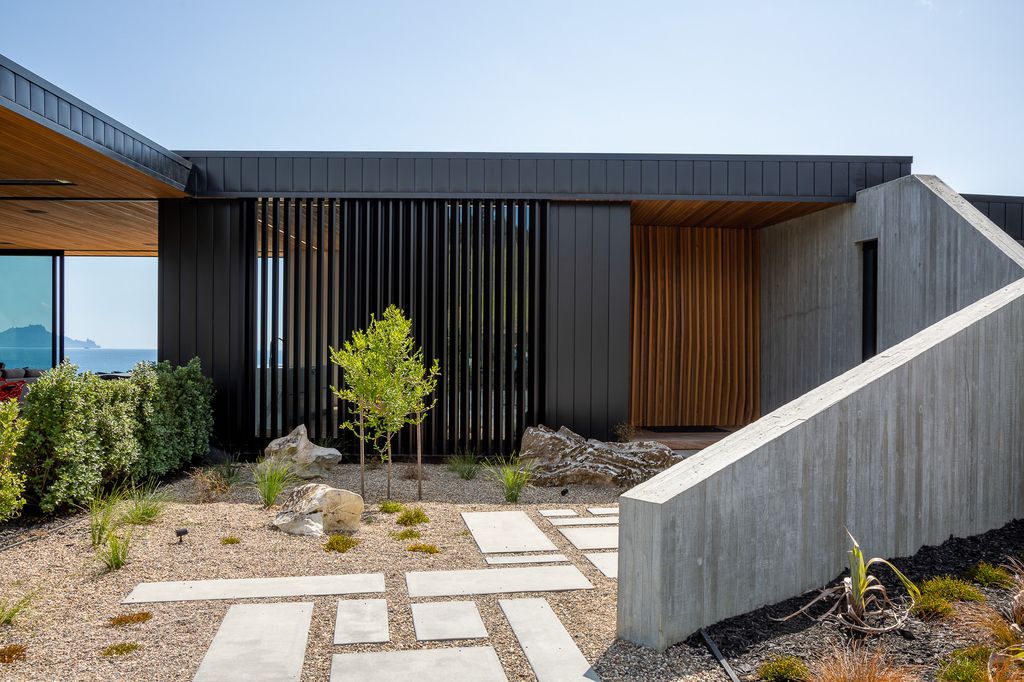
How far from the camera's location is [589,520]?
16.6 feet

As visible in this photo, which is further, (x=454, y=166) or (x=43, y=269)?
(x=43, y=269)

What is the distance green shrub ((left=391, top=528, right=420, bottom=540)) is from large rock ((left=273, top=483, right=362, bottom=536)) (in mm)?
328

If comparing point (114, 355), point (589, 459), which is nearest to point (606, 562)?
point (589, 459)

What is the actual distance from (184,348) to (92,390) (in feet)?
7.88

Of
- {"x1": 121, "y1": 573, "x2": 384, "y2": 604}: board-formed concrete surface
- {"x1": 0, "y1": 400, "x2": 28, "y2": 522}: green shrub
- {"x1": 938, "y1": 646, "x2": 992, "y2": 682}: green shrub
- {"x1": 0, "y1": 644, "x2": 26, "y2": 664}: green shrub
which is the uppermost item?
{"x1": 0, "y1": 400, "x2": 28, "y2": 522}: green shrub

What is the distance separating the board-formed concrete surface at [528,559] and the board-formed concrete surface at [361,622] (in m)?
0.87

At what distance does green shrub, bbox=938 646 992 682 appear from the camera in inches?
94.6

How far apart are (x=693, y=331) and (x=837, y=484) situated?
666cm

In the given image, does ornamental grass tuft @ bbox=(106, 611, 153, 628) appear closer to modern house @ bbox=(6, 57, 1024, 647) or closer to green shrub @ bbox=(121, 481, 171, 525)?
green shrub @ bbox=(121, 481, 171, 525)

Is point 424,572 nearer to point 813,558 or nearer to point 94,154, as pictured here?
point 813,558

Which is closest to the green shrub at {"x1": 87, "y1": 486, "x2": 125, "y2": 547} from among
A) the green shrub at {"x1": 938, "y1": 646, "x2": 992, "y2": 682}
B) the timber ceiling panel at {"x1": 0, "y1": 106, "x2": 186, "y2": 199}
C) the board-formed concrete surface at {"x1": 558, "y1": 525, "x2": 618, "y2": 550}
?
the timber ceiling panel at {"x1": 0, "y1": 106, "x2": 186, "y2": 199}

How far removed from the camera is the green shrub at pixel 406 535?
4.53 metres

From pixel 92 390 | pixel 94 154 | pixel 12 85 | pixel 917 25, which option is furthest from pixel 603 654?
pixel 917 25

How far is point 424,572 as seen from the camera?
12.6 feet
